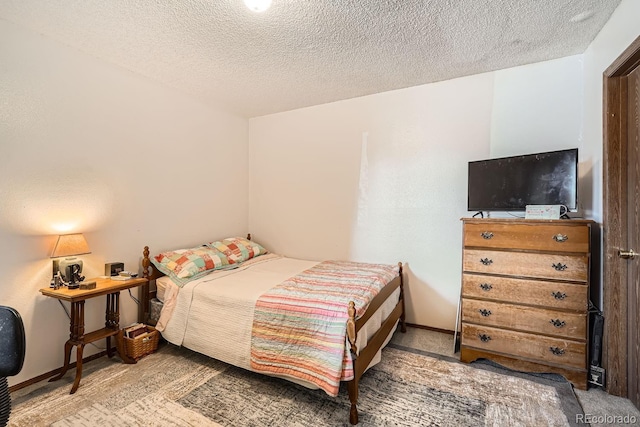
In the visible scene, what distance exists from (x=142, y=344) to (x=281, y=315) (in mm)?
1337

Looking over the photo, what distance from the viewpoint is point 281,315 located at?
203 cm

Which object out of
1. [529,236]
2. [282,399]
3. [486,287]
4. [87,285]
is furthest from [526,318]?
[87,285]

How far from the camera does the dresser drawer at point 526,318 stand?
80.3 inches

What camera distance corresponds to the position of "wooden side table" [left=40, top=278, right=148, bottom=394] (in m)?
2.03

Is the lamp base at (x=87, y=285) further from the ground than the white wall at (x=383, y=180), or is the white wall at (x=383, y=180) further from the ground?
the white wall at (x=383, y=180)

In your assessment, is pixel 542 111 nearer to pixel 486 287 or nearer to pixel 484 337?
pixel 486 287

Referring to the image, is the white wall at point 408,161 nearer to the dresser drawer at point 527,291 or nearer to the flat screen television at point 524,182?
the flat screen television at point 524,182

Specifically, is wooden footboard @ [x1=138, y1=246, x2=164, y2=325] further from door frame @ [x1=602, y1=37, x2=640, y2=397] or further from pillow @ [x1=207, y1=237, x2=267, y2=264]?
door frame @ [x1=602, y1=37, x2=640, y2=397]

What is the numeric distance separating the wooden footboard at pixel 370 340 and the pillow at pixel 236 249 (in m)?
1.65

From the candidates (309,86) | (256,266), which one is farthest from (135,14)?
(256,266)

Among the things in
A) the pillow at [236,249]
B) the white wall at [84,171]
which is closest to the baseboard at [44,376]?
the white wall at [84,171]

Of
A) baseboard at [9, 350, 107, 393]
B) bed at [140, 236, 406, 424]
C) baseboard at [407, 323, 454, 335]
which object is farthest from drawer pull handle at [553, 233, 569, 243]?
baseboard at [9, 350, 107, 393]

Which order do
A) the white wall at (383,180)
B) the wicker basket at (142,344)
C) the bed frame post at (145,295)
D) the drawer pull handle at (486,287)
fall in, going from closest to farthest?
the drawer pull handle at (486,287) < the wicker basket at (142,344) < the bed frame post at (145,295) < the white wall at (383,180)

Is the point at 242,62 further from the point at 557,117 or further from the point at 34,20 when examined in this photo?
the point at 557,117
